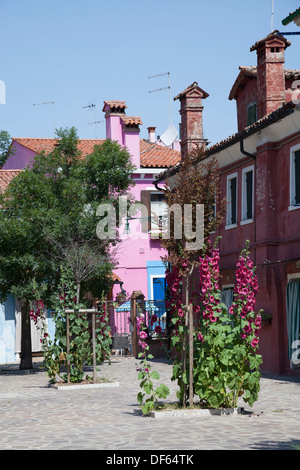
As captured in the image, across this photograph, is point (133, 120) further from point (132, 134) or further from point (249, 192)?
point (249, 192)

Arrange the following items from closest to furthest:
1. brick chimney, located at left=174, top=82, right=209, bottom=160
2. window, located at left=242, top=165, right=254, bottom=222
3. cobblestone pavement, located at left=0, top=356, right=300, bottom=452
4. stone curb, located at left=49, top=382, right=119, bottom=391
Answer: cobblestone pavement, located at left=0, top=356, right=300, bottom=452, stone curb, located at left=49, top=382, right=119, bottom=391, window, located at left=242, top=165, right=254, bottom=222, brick chimney, located at left=174, top=82, right=209, bottom=160

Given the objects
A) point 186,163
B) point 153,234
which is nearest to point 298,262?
point 186,163

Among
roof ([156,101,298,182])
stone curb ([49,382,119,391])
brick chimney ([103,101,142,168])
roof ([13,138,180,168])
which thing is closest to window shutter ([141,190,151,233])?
roof ([13,138,180,168])

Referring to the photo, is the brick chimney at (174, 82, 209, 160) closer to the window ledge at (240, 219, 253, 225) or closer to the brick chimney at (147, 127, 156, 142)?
the window ledge at (240, 219, 253, 225)

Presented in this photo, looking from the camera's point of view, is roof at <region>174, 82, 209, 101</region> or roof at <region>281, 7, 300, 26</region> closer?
roof at <region>281, 7, 300, 26</region>

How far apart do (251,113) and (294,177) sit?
6.16 m

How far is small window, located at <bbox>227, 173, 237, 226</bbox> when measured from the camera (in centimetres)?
2478

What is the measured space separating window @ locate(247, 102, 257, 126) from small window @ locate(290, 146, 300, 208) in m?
5.38

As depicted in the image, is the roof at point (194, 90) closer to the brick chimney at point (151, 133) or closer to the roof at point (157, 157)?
the roof at point (157, 157)

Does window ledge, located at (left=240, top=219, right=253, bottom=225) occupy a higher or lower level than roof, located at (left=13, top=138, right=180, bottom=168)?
lower

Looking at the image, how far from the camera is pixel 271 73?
23266 millimetres

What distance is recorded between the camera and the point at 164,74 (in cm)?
3553
